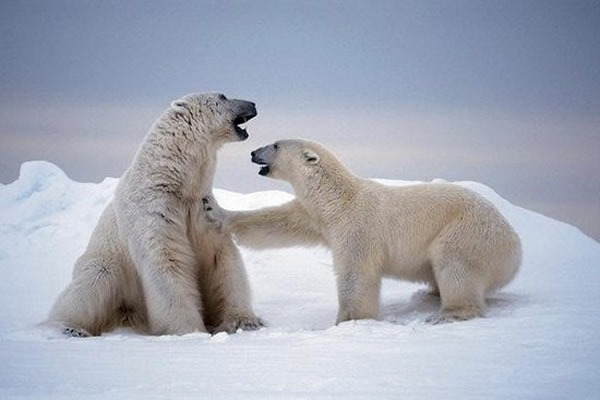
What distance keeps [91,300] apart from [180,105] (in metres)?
1.90

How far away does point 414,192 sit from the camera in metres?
6.53

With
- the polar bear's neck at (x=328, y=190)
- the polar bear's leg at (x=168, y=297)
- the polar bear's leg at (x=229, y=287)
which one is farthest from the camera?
the polar bear's neck at (x=328, y=190)

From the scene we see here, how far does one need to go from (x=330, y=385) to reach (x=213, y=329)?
3.37m

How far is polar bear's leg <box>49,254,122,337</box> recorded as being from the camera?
5.99 meters

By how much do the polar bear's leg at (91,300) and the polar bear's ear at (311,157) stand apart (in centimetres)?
204

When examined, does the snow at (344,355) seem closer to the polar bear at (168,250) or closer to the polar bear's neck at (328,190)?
the polar bear at (168,250)

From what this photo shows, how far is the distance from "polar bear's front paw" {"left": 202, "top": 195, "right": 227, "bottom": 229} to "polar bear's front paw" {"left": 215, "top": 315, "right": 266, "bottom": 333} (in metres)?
0.83

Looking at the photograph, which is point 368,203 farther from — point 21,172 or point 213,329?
point 21,172

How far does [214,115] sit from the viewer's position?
251 inches

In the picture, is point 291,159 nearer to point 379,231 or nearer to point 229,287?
point 379,231

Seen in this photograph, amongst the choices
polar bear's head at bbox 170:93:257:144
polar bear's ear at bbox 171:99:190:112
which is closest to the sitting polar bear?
polar bear's head at bbox 170:93:257:144

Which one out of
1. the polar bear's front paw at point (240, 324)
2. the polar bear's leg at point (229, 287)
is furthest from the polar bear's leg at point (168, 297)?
the polar bear's leg at point (229, 287)

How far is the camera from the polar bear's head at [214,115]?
6.29 meters

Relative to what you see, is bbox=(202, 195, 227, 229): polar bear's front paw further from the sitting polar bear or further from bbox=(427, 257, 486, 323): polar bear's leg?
bbox=(427, 257, 486, 323): polar bear's leg
